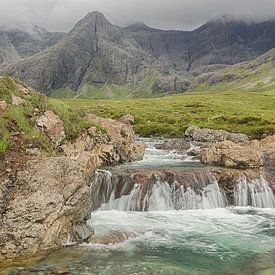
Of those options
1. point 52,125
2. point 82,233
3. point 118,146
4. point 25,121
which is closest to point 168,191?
point 52,125

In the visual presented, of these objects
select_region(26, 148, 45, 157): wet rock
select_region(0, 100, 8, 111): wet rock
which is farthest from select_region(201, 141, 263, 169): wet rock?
select_region(0, 100, 8, 111): wet rock

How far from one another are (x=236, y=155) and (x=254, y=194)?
9.51 m

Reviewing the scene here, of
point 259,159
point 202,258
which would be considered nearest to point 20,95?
point 202,258

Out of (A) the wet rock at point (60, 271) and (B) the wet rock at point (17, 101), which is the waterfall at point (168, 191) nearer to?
(B) the wet rock at point (17, 101)

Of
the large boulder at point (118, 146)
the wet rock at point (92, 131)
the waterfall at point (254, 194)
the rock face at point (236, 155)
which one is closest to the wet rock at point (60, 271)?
the waterfall at point (254, 194)

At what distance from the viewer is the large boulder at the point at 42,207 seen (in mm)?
24172

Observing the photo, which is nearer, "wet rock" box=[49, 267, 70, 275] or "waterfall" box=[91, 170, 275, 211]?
"wet rock" box=[49, 267, 70, 275]

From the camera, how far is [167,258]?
83.9 feet

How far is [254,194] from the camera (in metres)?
42.0

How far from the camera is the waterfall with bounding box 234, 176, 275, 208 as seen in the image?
41281 millimetres

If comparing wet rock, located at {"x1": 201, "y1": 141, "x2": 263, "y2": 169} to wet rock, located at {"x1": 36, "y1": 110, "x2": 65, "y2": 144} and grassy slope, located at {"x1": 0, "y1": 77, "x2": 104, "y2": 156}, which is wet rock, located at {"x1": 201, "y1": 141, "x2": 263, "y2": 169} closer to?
grassy slope, located at {"x1": 0, "y1": 77, "x2": 104, "y2": 156}

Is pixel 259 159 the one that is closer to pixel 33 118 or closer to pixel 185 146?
pixel 185 146

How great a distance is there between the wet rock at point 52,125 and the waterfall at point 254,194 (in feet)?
59.0

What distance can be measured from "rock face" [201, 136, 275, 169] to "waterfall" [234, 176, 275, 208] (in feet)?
20.5
